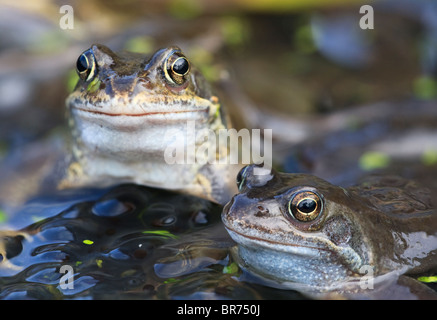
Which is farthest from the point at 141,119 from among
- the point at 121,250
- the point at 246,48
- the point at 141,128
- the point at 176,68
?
the point at 246,48

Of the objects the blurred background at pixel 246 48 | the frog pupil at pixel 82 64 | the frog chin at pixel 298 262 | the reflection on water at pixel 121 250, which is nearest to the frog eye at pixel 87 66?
the frog pupil at pixel 82 64

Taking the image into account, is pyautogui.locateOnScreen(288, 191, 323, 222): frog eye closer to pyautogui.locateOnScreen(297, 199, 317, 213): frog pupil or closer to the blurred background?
pyautogui.locateOnScreen(297, 199, 317, 213): frog pupil

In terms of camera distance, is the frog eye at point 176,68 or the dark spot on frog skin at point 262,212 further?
the frog eye at point 176,68

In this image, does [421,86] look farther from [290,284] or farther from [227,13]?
[290,284]

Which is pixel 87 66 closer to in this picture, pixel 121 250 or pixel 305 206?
pixel 121 250

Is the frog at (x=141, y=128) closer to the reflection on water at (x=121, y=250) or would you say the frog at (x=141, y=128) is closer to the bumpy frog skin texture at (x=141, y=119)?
the bumpy frog skin texture at (x=141, y=119)

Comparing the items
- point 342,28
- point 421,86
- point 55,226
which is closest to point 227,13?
point 342,28

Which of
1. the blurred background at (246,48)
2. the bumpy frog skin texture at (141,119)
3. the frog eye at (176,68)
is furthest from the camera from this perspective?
the blurred background at (246,48)
